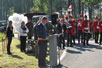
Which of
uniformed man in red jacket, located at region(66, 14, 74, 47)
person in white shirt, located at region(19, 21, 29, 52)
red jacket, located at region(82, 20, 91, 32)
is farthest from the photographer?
red jacket, located at region(82, 20, 91, 32)

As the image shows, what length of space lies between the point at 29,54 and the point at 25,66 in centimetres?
328

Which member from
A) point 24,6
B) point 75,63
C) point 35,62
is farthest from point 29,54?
point 24,6

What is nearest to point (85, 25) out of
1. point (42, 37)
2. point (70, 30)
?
point (70, 30)

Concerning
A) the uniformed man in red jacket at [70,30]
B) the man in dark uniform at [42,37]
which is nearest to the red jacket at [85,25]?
the uniformed man in red jacket at [70,30]

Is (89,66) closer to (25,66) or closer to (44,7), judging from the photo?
(25,66)

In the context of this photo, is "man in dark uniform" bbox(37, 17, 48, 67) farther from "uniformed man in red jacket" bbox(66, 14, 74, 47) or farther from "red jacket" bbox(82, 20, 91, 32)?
"red jacket" bbox(82, 20, 91, 32)

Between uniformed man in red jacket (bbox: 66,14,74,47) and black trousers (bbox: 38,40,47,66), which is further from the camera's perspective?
uniformed man in red jacket (bbox: 66,14,74,47)

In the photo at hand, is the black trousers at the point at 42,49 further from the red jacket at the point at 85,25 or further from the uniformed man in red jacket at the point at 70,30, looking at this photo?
the red jacket at the point at 85,25

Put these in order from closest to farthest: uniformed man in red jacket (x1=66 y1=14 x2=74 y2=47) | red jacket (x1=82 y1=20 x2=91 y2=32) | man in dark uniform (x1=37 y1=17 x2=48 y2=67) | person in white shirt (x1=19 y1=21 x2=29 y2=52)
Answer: man in dark uniform (x1=37 y1=17 x2=48 y2=67)
person in white shirt (x1=19 y1=21 x2=29 y2=52)
uniformed man in red jacket (x1=66 y1=14 x2=74 y2=47)
red jacket (x1=82 y1=20 x2=91 y2=32)

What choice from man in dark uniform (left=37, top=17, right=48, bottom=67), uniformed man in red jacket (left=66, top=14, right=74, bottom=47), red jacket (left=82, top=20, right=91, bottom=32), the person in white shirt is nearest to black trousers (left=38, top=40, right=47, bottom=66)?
man in dark uniform (left=37, top=17, right=48, bottom=67)

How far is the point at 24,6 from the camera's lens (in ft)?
304

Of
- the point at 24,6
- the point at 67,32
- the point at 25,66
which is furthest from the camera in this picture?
the point at 24,6

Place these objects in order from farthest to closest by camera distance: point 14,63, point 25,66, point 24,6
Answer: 1. point 24,6
2. point 14,63
3. point 25,66

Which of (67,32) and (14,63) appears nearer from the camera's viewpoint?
(14,63)
